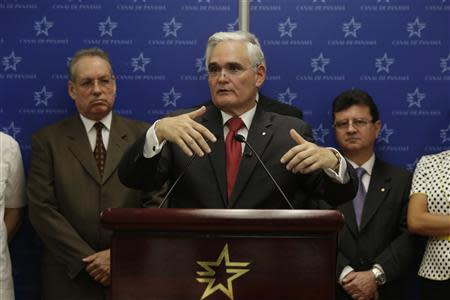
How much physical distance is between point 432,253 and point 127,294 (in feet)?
6.50

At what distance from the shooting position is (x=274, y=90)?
351 cm

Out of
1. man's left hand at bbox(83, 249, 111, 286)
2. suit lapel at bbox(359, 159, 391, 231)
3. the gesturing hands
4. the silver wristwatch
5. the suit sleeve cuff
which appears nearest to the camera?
the gesturing hands

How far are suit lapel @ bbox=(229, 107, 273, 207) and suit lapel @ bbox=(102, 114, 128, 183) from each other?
1144mm

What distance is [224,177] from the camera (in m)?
1.90

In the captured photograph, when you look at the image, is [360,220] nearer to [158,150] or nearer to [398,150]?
[398,150]

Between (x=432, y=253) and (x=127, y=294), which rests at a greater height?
(x=127, y=294)

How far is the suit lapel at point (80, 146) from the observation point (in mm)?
3039

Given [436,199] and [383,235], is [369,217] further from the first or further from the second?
[436,199]

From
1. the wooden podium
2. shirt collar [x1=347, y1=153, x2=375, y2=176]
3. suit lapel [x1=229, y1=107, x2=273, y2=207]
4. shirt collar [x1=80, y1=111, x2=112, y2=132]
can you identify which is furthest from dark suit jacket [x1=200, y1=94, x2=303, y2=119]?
the wooden podium

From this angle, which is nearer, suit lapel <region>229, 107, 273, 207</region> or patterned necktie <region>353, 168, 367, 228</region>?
suit lapel <region>229, 107, 273, 207</region>

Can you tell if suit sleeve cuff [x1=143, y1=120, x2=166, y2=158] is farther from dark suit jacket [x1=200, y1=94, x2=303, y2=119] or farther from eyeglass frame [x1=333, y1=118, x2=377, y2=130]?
eyeglass frame [x1=333, y1=118, x2=377, y2=130]

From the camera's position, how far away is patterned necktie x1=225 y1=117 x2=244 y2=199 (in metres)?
1.91

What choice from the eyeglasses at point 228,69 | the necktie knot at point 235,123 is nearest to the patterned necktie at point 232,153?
the necktie knot at point 235,123

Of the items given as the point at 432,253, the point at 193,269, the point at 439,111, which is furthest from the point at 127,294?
the point at 439,111
